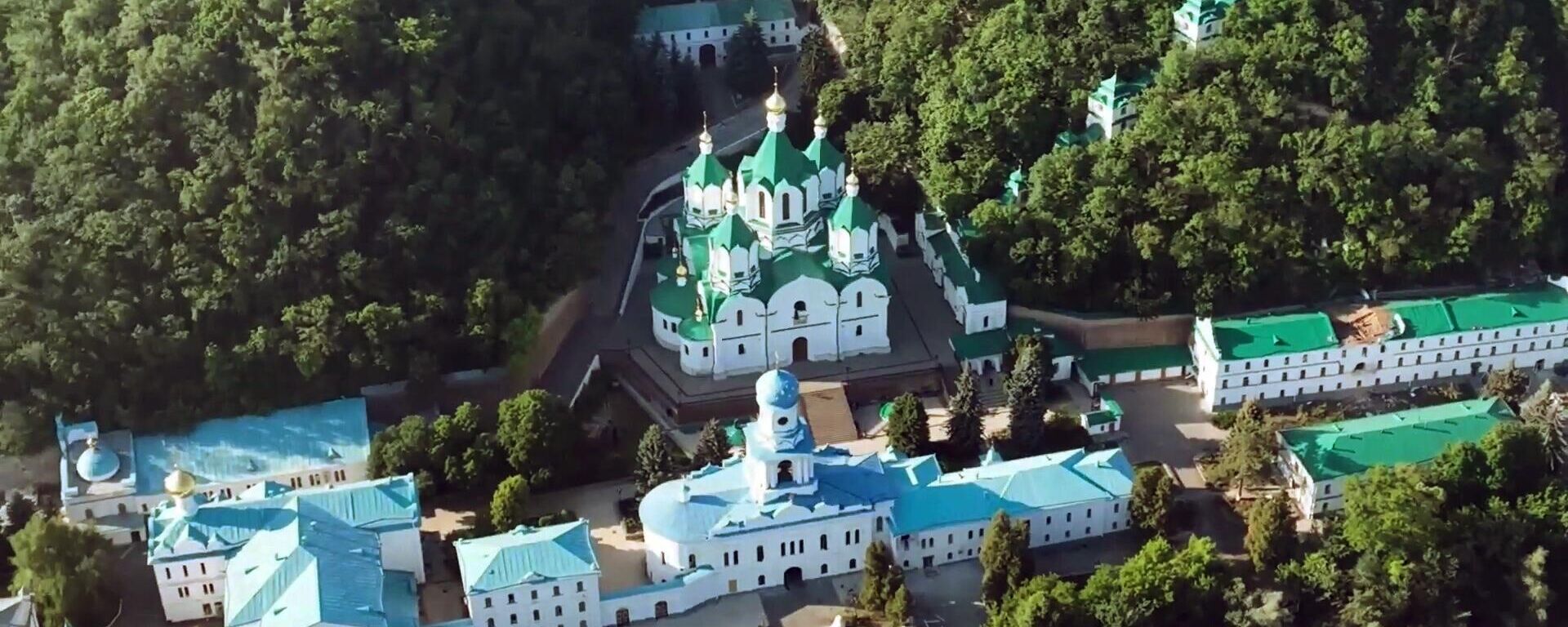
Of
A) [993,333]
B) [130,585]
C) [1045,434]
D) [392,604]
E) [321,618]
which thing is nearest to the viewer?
[321,618]

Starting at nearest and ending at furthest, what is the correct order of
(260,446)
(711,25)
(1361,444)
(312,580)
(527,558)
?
(312,580) → (527,558) → (260,446) → (1361,444) → (711,25)

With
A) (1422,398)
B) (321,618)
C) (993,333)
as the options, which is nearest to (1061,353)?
(993,333)

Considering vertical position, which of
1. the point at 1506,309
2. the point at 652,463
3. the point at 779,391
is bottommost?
the point at 652,463

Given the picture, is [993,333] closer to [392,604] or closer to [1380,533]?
[1380,533]

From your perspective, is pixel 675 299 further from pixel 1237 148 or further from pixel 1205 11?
pixel 1205 11

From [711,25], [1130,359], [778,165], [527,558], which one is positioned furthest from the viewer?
[711,25]

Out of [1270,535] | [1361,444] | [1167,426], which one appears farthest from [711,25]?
[1270,535]
